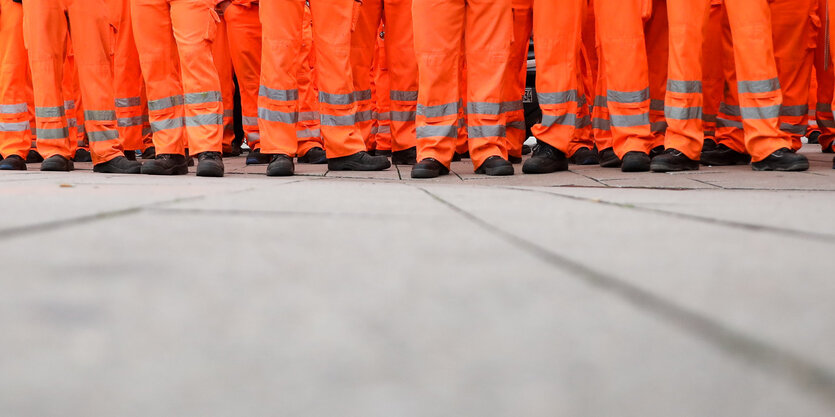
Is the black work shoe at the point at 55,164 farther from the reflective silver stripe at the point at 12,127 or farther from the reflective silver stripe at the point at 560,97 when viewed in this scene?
the reflective silver stripe at the point at 560,97

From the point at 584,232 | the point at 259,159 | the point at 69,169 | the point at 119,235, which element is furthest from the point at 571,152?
the point at 119,235

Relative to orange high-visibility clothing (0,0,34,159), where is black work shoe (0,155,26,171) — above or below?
below

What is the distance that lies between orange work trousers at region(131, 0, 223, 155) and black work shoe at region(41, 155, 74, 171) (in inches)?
24.1

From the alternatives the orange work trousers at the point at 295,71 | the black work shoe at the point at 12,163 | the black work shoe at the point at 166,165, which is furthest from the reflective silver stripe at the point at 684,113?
the black work shoe at the point at 12,163

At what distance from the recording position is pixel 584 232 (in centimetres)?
100

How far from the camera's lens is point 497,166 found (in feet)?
11.0

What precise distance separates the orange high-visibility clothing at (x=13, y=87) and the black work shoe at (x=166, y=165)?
115 cm

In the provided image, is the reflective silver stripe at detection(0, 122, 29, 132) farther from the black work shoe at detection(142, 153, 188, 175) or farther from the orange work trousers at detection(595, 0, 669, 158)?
the orange work trousers at detection(595, 0, 669, 158)

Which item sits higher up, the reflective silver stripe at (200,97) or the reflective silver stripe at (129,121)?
the reflective silver stripe at (200,97)

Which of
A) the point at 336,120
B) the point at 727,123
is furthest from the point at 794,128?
the point at 336,120

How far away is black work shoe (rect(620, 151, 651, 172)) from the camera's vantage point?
11.2 feet

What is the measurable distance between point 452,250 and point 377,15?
150 inches

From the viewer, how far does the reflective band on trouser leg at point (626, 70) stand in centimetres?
350

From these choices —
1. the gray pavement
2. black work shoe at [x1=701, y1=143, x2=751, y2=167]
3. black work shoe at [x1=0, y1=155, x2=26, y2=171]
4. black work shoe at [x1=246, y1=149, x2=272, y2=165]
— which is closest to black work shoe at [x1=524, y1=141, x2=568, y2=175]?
black work shoe at [x1=701, y1=143, x2=751, y2=167]
